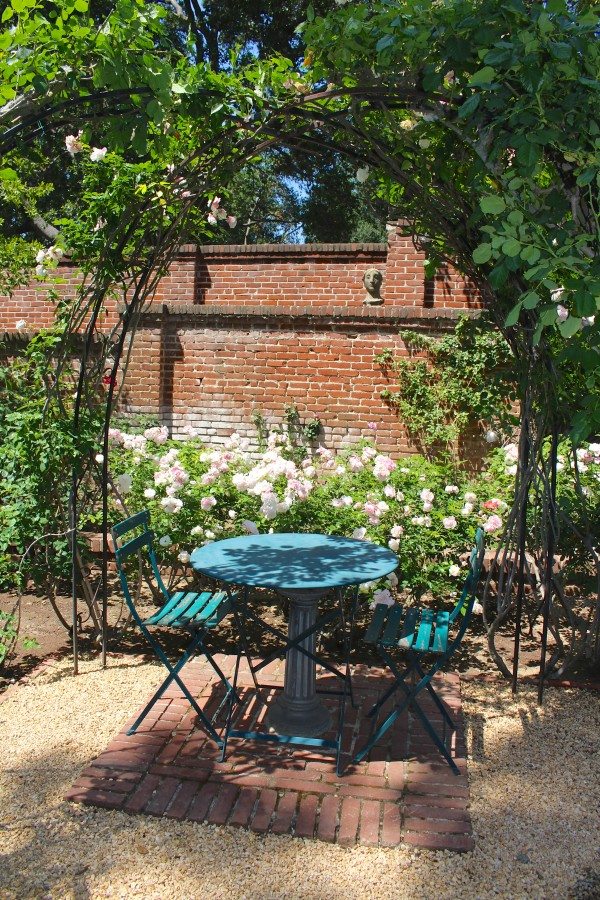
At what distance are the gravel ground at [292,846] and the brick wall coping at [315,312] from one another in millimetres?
4779

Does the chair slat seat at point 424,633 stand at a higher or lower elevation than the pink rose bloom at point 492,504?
lower

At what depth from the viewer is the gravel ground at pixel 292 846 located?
8.69 feet

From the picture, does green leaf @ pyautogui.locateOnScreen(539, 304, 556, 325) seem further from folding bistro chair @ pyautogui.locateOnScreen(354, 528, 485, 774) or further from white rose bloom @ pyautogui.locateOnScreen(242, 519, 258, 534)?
white rose bloom @ pyautogui.locateOnScreen(242, 519, 258, 534)

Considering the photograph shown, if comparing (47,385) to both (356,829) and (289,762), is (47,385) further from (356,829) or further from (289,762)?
(356,829)

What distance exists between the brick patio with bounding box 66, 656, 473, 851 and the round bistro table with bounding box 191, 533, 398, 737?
0.17 m

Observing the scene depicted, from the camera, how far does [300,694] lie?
3.75 m

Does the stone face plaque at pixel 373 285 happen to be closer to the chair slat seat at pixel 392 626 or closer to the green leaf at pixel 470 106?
the chair slat seat at pixel 392 626

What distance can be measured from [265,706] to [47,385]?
2.27 m

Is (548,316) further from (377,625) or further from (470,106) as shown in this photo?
(377,625)

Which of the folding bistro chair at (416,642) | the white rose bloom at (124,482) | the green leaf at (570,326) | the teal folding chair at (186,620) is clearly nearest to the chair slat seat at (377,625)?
the folding bistro chair at (416,642)

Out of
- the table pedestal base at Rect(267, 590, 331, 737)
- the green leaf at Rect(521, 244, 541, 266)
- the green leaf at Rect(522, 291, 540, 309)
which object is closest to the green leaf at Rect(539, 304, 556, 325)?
the green leaf at Rect(522, 291, 540, 309)

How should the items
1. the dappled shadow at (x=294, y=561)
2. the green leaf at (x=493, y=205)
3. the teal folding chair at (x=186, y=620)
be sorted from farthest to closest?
the teal folding chair at (x=186, y=620), the dappled shadow at (x=294, y=561), the green leaf at (x=493, y=205)

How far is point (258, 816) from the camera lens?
9.86 feet

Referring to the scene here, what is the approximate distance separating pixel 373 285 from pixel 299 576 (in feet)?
17.6
